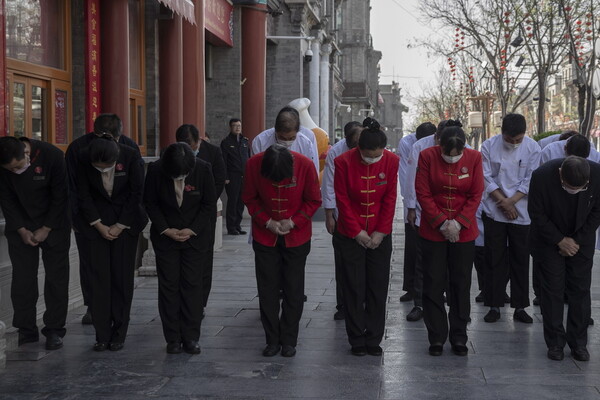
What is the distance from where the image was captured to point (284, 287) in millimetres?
7207

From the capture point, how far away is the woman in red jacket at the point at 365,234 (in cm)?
710

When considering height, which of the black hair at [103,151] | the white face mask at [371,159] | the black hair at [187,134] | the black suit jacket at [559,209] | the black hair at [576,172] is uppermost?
the black hair at [187,134]

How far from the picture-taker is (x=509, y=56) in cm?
2950

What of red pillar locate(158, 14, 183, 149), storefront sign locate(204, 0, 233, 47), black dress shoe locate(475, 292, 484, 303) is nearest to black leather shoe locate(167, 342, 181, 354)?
black dress shoe locate(475, 292, 484, 303)

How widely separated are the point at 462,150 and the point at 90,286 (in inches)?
116

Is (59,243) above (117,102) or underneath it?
underneath

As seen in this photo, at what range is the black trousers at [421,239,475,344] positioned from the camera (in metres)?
7.23

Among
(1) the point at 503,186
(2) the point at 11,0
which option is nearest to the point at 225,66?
(2) the point at 11,0

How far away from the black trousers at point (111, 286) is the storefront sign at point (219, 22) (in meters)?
10.9

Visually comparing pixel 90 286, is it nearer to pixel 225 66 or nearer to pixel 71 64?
pixel 71 64

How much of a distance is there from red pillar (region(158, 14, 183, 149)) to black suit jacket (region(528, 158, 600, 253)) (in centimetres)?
847

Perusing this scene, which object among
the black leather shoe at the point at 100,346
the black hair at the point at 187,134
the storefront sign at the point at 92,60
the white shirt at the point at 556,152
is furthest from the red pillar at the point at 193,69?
the black leather shoe at the point at 100,346

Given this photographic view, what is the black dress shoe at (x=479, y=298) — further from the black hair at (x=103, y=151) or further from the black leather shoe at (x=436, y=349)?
the black hair at (x=103, y=151)

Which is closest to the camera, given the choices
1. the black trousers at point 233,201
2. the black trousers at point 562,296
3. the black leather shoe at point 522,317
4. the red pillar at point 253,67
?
the black trousers at point 562,296
